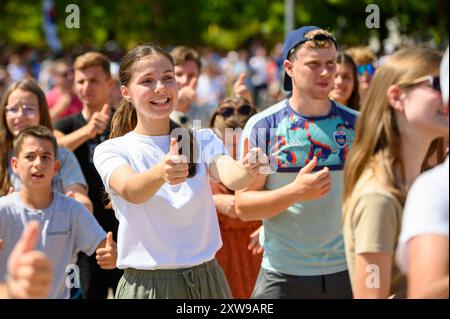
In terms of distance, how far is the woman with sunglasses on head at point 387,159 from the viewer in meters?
3.44

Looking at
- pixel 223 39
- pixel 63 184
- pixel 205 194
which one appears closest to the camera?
pixel 205 194

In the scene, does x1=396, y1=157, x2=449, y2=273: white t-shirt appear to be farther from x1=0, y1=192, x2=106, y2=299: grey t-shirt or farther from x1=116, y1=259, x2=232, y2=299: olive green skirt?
x1=0, y1=192, x2=106, y2=299: grey t-shirt

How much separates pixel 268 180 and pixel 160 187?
42.3 inches

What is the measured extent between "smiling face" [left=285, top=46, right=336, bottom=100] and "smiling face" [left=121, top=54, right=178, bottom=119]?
2.90 ft

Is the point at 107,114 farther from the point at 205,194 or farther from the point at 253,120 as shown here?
the point at 205,194

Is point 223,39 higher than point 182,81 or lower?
higher

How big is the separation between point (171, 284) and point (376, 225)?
142cm

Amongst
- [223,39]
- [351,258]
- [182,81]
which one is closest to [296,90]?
[351,258]

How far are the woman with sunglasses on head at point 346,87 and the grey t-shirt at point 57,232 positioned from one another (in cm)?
233

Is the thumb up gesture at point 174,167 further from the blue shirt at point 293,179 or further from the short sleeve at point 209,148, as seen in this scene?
the blue shirt at point 293,179

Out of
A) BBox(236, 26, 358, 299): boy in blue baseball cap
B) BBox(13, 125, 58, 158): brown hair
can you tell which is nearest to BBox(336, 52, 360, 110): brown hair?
BBox(236, 26, 358, 299): boy in blue baseball cap

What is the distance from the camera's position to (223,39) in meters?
52.8

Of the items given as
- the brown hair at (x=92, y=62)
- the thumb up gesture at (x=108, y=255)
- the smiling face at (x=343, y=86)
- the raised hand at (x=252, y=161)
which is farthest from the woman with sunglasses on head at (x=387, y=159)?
the brown hair at (x=92, y=62)

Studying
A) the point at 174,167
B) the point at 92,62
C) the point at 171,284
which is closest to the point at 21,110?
the point at 92,62
